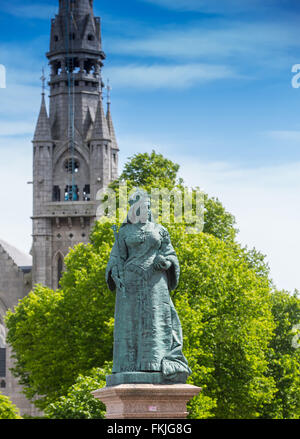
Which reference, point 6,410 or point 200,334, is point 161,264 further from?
point 6,410

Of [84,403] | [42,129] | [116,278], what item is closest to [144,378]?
[116,278]

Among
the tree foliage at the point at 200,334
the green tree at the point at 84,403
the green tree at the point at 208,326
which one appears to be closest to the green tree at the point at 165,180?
the tree foliage at the point at 200,334

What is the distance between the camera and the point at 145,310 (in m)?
23.3

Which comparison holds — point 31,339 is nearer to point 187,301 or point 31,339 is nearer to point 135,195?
point 187,301

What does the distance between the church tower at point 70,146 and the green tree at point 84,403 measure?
48.7 meters

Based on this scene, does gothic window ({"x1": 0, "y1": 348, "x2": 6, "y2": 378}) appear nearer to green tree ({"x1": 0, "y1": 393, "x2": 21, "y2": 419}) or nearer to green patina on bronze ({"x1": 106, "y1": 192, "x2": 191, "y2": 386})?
green tree ({"x1": 0, "y1": 393, "x2": 21, "y2": 419})

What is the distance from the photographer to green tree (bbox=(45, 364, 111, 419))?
127 ft

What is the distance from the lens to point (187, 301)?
41.3m

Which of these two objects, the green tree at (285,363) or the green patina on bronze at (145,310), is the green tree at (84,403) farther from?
the green patina on bronze at (145,310)

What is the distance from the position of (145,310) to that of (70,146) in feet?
235

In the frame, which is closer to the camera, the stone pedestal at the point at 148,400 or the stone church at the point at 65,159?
the stone pedestal at the point at 148,400

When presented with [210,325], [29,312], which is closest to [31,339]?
[29,312]

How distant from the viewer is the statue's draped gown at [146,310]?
2302 centimetres
